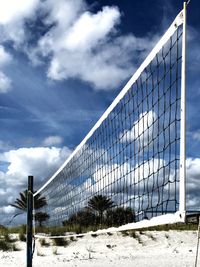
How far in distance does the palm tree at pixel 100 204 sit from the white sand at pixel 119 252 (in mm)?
4683

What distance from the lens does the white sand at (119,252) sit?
1535 centimetres

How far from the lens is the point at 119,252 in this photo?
18.3 meters

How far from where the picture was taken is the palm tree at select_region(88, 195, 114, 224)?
899 centimetres

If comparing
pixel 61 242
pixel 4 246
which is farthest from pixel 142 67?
pixel 61 242

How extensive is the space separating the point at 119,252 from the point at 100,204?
8.66 m

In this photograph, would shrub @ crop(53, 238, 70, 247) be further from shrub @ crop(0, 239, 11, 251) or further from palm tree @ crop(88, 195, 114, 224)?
palm tree @ crop(88, 195, 114, 224)

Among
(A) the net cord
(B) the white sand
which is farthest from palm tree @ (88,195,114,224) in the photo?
(B) the white sand

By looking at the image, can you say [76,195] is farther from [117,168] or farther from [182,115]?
[182,115]

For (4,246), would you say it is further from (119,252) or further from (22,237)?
(119,252)

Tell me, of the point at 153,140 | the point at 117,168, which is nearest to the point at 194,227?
the point at 117,168

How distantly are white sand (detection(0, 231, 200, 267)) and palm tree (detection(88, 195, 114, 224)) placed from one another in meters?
4.68

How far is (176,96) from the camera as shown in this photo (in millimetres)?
5590

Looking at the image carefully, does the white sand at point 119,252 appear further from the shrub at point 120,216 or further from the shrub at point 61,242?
the shrub at point 120,216

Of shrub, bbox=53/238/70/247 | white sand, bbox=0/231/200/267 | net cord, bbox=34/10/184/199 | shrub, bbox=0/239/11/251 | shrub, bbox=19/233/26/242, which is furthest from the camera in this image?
shrub, bbox=19/233/26/242
